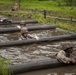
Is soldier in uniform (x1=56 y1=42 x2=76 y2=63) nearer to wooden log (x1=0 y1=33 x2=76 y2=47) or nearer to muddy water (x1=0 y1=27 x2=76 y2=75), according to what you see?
muddy water (x1=0 y1=27 x2=76 y2=75)

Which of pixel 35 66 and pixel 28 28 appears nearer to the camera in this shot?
pixel 35 66

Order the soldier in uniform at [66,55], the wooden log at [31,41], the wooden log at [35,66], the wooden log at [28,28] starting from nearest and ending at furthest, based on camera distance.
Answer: the wooden log at [35,66]
the soldier in uniform at [66,55]
the wooden log at [31,41]
the wooden log at [28,28]

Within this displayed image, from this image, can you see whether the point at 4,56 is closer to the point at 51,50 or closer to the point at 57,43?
the point at 51,50

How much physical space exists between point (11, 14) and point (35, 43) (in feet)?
49.1

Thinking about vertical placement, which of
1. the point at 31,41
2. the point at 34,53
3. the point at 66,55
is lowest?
the point at 34,53

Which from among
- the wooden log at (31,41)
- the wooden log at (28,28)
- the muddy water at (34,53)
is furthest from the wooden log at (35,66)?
the wooden log at (28,28)

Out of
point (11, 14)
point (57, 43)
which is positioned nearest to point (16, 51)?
point (57, 43)

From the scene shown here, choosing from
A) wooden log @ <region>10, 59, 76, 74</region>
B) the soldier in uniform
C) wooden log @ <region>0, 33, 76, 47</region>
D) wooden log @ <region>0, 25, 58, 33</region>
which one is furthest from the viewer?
wooden log @ <region>0, 25, 58, 33</region>

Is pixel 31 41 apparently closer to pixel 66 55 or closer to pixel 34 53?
pixel 34 53

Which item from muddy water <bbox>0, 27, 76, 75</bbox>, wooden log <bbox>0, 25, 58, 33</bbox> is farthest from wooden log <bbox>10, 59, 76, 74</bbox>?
wooden log <bbox>0, 25, 58, 33</bbox>

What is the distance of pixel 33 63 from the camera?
9477mm

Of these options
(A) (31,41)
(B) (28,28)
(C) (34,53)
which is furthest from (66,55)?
(B) (28,28)

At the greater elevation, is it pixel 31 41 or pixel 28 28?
pixel 31 41

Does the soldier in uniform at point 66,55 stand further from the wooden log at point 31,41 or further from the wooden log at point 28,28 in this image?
the wooden log at point 28,28
